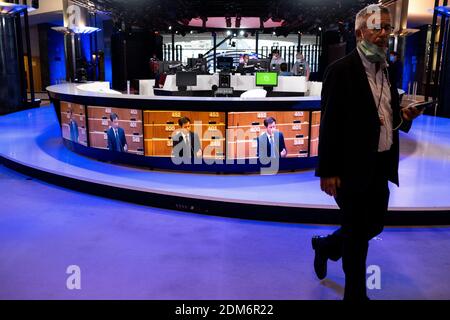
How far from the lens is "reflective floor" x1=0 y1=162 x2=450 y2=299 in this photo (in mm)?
2598

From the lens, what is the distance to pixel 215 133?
5.00m

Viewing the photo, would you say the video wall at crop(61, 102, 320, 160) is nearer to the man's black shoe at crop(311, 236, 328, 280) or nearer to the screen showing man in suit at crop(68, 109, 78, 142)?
the screen showing man in suit at crop(68, 109, 78, 142)

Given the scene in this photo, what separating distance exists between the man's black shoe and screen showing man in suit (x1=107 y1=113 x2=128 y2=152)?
3.34 m

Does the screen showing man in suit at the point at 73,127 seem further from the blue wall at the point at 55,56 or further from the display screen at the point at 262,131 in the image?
the blue wall at the point at 55,56

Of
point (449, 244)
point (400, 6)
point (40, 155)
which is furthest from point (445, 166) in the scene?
point (400, 6)

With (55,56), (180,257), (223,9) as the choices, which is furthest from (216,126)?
Result: (55,56)

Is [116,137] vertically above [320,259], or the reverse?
[116,137]

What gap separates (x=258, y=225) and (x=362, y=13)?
6.98 feet

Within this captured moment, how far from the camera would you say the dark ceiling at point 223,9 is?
42.7ft

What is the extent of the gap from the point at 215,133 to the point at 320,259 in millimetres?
2618

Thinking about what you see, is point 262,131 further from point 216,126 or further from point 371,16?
point 371,16

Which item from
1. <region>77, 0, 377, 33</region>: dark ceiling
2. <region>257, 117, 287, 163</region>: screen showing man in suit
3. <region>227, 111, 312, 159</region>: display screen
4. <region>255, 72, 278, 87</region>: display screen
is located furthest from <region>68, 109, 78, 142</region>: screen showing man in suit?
<region>77, 0, 377, 33</region>: dark ceiling

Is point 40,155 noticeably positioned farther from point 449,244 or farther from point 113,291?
point 449,244

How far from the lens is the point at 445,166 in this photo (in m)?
5.40
